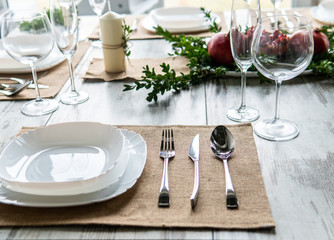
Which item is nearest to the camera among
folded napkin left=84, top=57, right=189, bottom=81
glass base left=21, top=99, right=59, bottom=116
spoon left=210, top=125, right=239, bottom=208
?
spoon left=210, top=125, right=239, bottom=208

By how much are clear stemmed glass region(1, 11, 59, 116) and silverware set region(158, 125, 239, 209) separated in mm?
389

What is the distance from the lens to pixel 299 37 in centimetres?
87

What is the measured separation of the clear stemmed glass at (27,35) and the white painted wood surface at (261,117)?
16 cm

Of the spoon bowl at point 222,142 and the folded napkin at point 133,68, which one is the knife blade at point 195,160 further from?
the folded napkin at point 133,68

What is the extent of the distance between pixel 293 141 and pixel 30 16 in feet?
2.29

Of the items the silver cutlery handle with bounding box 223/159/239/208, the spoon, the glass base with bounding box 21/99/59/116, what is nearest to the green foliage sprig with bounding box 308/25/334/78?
the spoon

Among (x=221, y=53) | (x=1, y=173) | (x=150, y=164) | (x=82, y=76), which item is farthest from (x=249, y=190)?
(x=82, y=76)

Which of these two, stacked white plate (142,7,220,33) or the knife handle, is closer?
the knife handle

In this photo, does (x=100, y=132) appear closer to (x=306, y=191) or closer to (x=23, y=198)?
(x=23, y=198)

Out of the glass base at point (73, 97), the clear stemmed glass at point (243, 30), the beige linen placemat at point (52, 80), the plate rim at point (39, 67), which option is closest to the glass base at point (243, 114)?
the clear stemmed glass at point (243, 30)

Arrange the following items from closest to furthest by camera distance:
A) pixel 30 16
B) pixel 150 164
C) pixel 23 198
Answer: pixel 23 198
pixel 150 164
pixel 30 16

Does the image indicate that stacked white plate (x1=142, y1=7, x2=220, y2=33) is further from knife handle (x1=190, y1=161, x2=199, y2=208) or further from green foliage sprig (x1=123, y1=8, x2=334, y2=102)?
knife handle (x1=190, y1=161, x2=199, y2=208)

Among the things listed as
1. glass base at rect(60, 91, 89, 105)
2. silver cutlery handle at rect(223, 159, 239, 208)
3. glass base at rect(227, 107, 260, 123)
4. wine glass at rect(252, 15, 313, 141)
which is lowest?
glass base at rect(227, 107, 260, 123)

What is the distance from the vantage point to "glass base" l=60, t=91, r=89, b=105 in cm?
118
